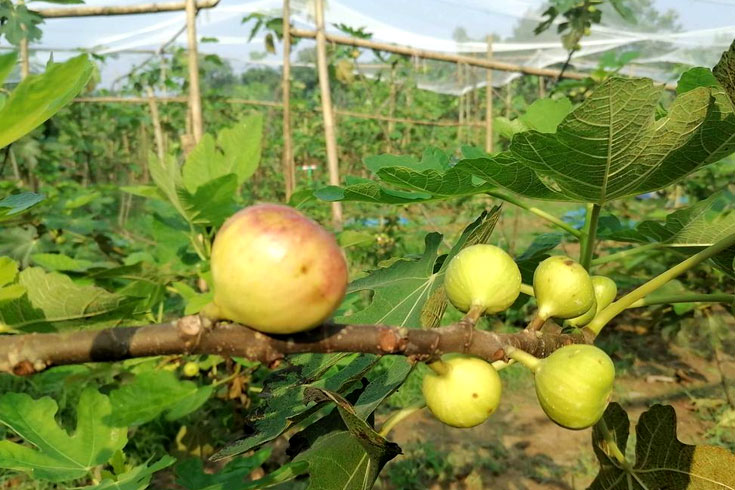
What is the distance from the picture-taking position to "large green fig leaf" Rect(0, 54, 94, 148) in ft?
1.36

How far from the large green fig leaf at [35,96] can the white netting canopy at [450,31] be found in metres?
7.20

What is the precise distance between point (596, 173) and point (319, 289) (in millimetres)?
514

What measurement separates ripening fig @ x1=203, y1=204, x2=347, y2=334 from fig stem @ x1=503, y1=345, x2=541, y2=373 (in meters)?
0.24

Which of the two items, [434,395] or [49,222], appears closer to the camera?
[434,395]

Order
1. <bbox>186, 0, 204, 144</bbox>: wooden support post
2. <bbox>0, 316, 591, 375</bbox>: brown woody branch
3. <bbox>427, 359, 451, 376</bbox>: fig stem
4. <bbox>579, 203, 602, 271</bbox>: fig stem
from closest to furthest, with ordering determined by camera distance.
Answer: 1. <bbox>0, 316, 591, 375</bbox>: brown woody branch
2. <bbox>427, 359, 451, 376</bbox>: fig stem
3. <bbox>579, 203, 602, 271</bbox>: fig stem
4. <bbox>186, 0, 204, 144</bbox>: wooden support post

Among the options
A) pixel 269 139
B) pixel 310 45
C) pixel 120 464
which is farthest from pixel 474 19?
pixel 120 464

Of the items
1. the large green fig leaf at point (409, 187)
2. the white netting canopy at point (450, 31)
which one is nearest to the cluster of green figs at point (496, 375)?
the large green fig leaf at point (409, 187)

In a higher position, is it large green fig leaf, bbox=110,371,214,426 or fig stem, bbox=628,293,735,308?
fig stem, bbox=628,293,735,308

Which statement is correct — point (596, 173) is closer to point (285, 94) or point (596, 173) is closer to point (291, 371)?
point (291, 371)

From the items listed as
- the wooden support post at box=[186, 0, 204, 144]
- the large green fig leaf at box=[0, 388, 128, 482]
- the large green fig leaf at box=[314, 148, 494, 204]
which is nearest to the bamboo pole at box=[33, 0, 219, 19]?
the wooden support post at box=[186, 0, 204, 144]

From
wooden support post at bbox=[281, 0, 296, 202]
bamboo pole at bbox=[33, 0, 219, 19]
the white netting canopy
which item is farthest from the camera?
the white netting canopy

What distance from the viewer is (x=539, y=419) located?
3502 millimetres

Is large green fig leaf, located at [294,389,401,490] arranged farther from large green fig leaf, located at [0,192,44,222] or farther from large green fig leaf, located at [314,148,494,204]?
large green fig leaf, located at [0,192,44,222]

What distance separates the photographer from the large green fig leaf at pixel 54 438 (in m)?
0.99
